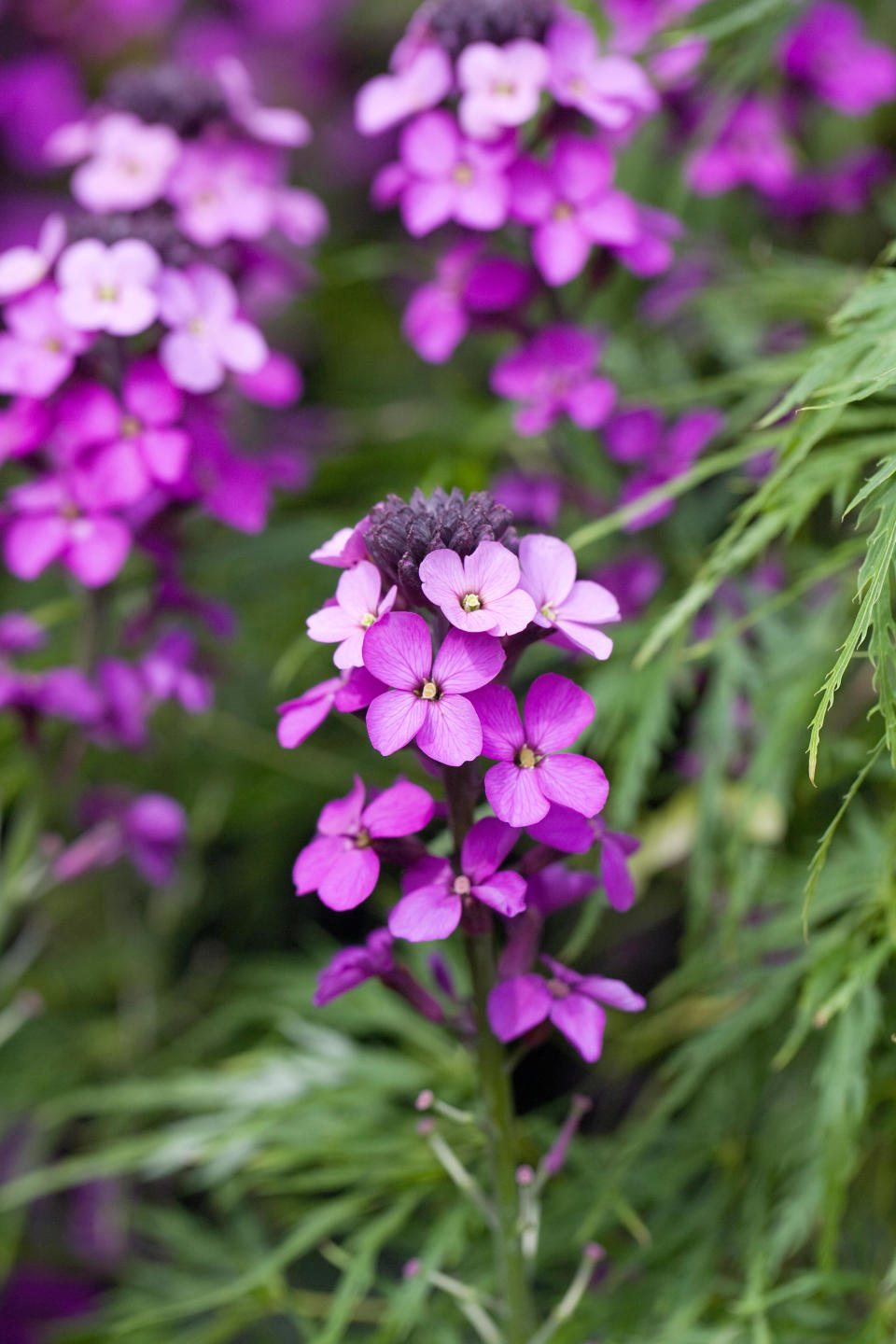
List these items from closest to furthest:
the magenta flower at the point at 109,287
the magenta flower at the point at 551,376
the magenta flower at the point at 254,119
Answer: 1. the magenta flower at the point at 109,287
2. the magenta flower at the point at 551,376
3. the magenta flower at the point at 254,119

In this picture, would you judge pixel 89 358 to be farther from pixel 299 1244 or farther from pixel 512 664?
pixel 299 1244

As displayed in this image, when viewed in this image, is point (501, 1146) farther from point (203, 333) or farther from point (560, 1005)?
point (203, 333)

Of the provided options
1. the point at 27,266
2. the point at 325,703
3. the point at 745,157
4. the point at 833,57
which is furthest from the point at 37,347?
the point at 833,57

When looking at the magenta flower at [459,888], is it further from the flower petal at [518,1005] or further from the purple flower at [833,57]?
the purple flower at [833,57]

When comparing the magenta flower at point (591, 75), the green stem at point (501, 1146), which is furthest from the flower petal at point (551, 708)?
the magenta flower at point (591, 75)

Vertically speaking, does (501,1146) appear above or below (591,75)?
below

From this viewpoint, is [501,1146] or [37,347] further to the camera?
[37,347]
